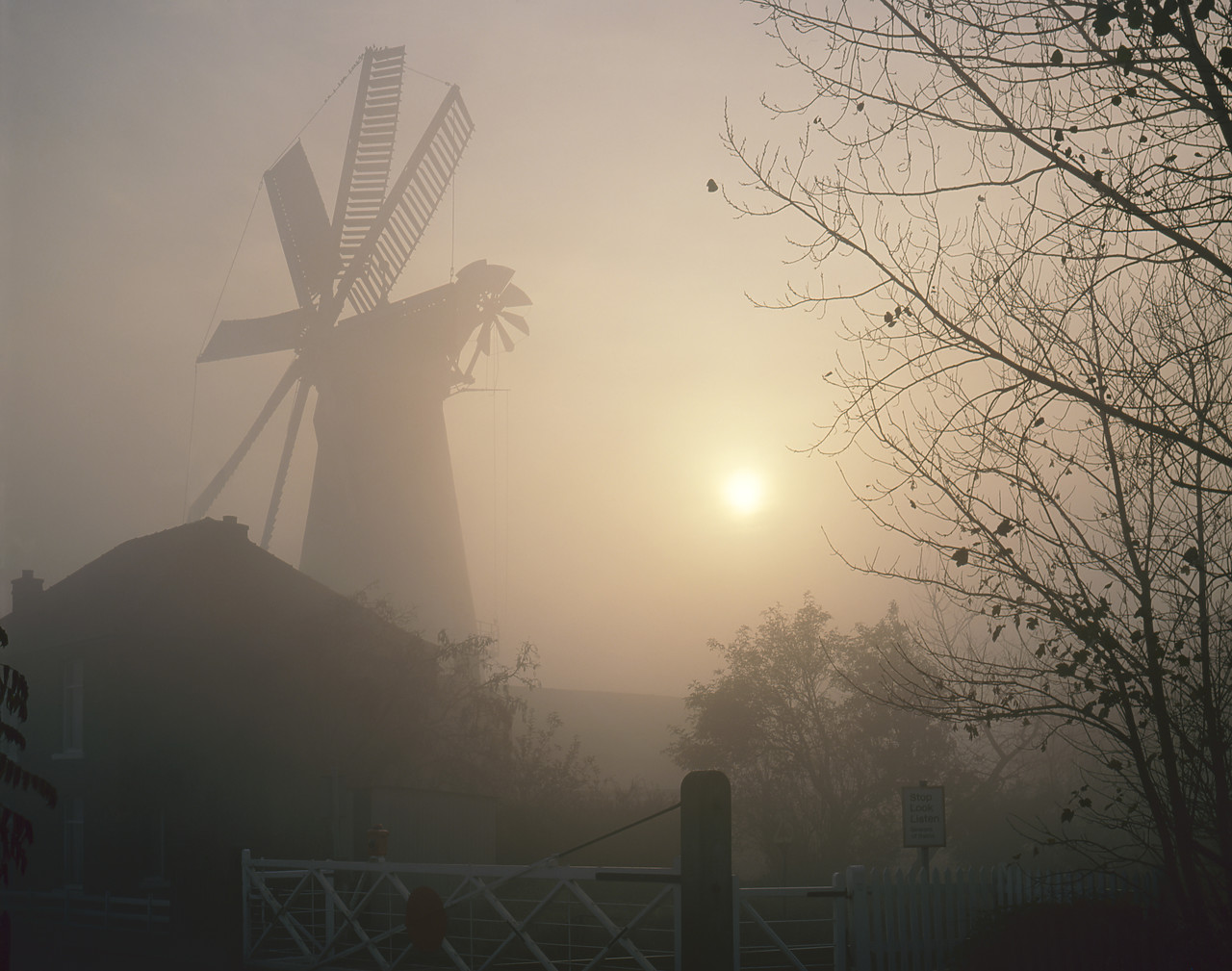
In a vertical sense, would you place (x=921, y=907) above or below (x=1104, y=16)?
below

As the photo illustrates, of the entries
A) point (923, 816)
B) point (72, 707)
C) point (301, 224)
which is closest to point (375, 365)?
point (301, 224)

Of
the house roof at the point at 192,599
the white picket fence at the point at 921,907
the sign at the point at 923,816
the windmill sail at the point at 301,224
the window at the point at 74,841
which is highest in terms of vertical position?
the windmill sail at the point at 301,224

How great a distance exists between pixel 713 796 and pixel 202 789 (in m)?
21.9

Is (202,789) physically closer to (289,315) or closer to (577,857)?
(577,857)

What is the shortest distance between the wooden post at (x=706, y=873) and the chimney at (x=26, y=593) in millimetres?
29292

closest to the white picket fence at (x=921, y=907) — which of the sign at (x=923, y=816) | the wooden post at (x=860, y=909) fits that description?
the wooden post at (x=860, y=909)

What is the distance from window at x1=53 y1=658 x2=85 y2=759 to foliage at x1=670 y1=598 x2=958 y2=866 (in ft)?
64.1

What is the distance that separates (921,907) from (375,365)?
35405 mm

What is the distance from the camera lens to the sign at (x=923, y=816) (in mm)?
14789

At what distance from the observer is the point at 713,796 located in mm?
4992

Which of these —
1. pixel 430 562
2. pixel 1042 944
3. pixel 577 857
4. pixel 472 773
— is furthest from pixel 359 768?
pixel 1042 944

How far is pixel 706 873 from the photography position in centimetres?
491

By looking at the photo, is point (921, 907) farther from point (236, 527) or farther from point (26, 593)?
point (26, 593)

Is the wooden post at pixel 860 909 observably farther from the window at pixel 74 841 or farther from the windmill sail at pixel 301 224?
the windmill sail at pixel 301 224
